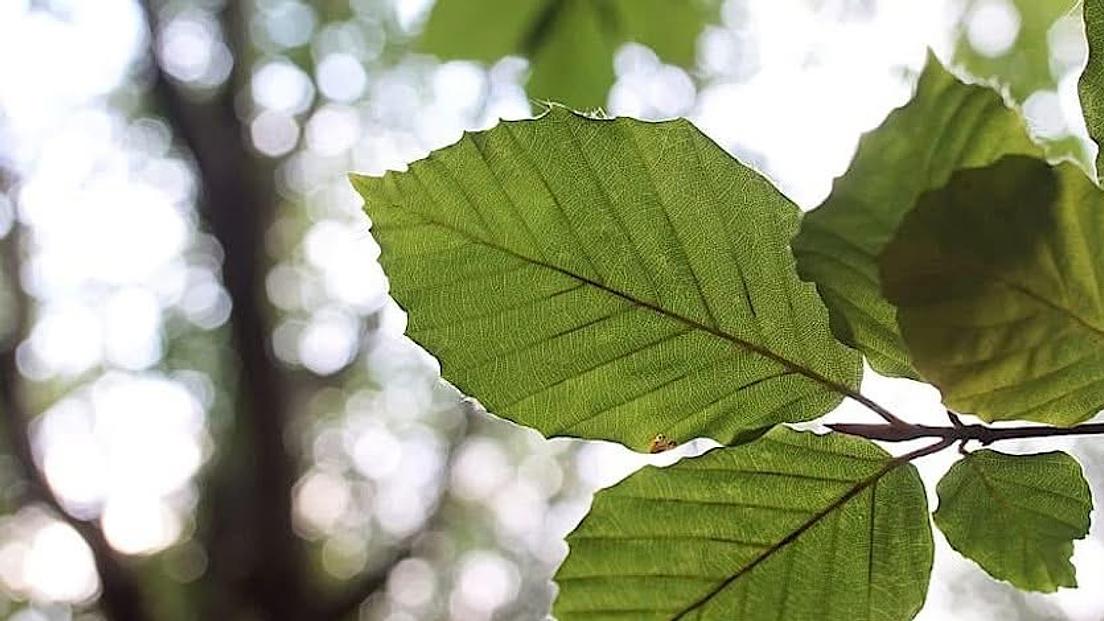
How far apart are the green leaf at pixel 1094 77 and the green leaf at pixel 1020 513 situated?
0.05m

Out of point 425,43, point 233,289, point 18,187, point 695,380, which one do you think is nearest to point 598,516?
point 695,380

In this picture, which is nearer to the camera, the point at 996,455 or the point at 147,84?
the point at 996,455

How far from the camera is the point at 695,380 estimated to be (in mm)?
165

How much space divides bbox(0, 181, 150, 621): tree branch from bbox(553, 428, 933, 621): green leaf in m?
2.72

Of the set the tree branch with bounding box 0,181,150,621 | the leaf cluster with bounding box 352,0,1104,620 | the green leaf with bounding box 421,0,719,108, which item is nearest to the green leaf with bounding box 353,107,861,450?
the leaf cluster with bounding box 352,0,1104,620

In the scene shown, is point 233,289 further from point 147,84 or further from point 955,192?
point 955,192

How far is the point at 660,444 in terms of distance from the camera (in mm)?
171

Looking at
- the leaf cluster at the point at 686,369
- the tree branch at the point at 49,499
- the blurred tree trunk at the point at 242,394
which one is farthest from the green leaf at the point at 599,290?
the tree branch at the point at 49,499

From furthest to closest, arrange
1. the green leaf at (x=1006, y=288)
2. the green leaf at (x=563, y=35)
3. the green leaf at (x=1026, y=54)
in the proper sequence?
the green leaf at (x=1026, y=54) → the green leaf at (x=563, y=35) → the green leaf at (x=1006, y=288)

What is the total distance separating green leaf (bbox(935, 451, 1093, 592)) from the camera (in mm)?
162

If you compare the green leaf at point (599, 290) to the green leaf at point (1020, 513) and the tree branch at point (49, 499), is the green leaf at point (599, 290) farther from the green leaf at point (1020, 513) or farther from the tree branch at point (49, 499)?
the tree branch at point (49, 499)

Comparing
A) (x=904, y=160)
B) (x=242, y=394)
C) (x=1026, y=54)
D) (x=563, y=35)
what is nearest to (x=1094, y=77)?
(x=904, y=160)

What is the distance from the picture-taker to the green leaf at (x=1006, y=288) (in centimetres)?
12

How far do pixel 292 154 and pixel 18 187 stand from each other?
67 cm
